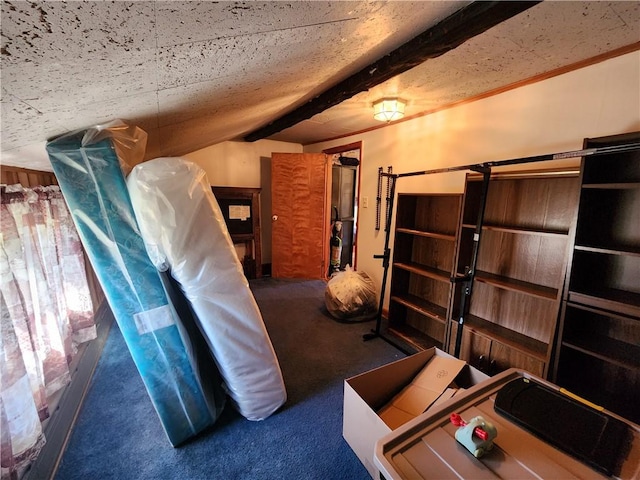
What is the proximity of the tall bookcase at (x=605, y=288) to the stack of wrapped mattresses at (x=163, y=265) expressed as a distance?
5.73 feet

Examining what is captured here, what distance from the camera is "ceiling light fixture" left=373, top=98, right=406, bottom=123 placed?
217 cm

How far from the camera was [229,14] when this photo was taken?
2.04 ft

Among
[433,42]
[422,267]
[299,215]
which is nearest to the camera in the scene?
[433,42]

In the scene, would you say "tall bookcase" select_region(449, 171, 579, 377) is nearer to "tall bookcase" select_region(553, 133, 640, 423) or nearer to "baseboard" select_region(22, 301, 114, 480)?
"tall bookcase" select_region(553, 133, 640, 423)

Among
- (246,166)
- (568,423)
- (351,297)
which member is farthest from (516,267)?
(246,166)

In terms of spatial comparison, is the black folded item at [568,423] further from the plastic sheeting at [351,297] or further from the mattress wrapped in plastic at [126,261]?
the plastic sheeting at [351,297]

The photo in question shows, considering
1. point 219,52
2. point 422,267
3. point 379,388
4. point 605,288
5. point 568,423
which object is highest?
point 219,52

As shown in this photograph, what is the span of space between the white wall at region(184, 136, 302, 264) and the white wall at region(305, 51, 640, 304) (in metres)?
1.97

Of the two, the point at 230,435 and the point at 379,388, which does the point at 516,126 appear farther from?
the point at 230,435

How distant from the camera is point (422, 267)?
2.46m

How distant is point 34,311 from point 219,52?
1.65 meters

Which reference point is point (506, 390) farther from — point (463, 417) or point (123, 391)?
point (123, 391)

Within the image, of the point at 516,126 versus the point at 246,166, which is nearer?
the point at 516,126

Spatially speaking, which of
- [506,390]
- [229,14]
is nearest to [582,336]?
[506,390]
